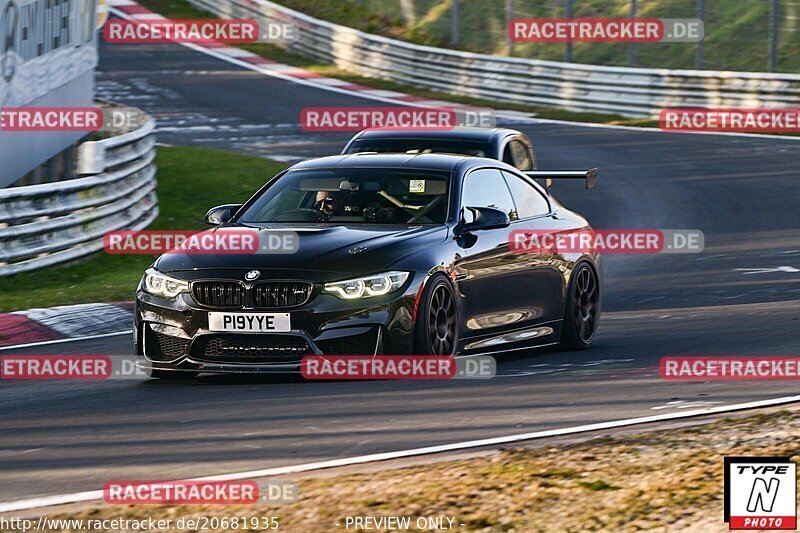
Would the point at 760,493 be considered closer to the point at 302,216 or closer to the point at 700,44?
the point at 302,216

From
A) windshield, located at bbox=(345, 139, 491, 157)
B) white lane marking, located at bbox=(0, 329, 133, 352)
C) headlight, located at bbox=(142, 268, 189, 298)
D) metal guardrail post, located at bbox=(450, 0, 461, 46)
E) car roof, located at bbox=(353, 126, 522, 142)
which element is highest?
metal guardrail post, located at bbox=(450, 0, 461, 46)

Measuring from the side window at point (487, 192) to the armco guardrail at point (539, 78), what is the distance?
64.7 feet

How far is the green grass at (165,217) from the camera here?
14.8m

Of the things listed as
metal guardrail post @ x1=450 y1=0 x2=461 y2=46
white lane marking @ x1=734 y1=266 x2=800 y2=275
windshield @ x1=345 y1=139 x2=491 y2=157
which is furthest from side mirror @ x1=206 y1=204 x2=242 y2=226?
metal guardrail post @ x1=450 y1=0 x2=461 y2=46

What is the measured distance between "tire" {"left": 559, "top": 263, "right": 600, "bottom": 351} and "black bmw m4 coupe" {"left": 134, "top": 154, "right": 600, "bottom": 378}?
0.05ft

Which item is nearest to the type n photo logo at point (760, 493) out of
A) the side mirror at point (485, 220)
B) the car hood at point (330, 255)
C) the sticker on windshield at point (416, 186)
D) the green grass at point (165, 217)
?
the car hood at point (330, 255)

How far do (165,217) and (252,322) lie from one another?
11417mm

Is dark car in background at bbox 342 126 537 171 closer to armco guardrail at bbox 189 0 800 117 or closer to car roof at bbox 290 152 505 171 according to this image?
car roof at bbox 290 152 505 171

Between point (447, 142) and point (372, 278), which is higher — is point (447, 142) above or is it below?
above

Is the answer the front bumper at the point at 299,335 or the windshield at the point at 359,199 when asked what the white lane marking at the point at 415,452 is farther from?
the windshield at the point at 359,199

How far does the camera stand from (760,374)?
32.9 feet

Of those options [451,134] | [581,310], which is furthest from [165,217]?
[581,310]

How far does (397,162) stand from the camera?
36.2 ft

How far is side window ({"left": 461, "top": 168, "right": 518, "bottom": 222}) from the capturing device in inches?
429
